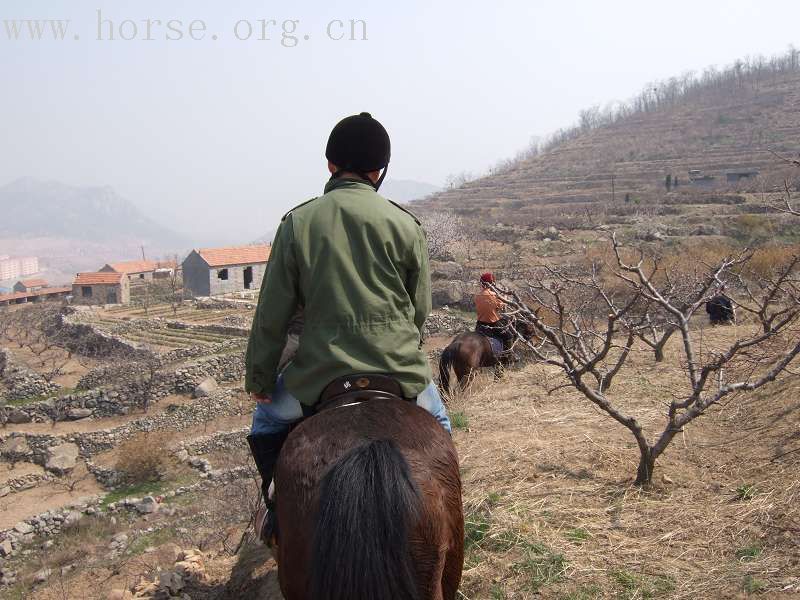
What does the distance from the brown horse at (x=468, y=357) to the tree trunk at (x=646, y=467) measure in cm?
455

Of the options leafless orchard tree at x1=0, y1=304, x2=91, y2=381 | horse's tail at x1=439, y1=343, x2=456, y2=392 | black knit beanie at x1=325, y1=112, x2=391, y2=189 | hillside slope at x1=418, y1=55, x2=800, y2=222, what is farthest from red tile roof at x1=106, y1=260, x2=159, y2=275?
black knit beanie at x1=325, y1=112, x2=391, y2=189

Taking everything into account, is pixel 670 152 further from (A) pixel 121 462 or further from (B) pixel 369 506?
(B) pixel 369 506

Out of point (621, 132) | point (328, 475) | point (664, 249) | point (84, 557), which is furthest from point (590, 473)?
point (621, 132)

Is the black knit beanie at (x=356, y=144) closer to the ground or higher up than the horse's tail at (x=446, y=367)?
higher up

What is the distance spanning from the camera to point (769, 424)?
4684 mm

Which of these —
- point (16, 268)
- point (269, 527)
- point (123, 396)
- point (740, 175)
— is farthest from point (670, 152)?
point (16, 268)

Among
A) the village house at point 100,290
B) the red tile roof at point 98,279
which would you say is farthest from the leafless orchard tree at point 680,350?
the red tile roof at point 98,279

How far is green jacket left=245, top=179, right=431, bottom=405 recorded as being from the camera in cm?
244

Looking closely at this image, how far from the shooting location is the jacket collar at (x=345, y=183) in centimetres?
270

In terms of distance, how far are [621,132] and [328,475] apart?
104 m

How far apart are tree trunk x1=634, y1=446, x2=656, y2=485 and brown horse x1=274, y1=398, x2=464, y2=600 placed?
208cm

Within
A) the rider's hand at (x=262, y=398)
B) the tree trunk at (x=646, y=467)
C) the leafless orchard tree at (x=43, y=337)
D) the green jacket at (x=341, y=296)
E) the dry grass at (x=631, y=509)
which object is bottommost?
the leafless orchard tree at (x=43, y=337)

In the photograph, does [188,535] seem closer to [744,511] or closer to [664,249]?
[744,511]

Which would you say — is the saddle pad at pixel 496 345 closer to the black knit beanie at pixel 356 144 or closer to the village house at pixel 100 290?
the black knit beanie at pixel 356 144
